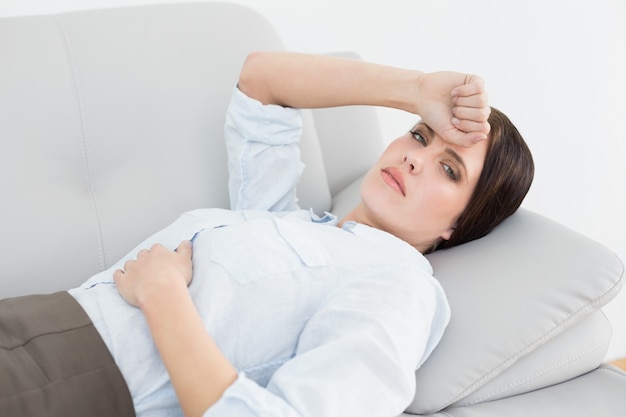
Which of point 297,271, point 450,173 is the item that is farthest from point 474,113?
point 297,271

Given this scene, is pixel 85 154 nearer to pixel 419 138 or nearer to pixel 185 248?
pixel 185 248

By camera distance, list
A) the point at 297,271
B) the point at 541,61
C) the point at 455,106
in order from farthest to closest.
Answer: the point at 541,61 → the point at 455,106 → the point at 297,271

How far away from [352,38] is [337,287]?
1.06 m

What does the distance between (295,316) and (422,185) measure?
0.35m

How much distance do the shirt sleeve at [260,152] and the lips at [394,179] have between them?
0.23 m

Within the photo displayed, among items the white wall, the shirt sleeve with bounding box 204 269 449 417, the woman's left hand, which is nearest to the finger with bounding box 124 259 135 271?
the woman's left hand

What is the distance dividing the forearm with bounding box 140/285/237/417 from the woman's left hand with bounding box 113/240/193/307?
0.04 feet

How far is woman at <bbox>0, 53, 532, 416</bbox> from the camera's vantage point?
0.95m

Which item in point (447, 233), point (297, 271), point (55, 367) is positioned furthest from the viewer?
point (447, 233)

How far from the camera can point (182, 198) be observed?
1434 millimetres

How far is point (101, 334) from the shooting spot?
1.08 meters

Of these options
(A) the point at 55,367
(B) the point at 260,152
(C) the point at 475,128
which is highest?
(C) the point at 475,128

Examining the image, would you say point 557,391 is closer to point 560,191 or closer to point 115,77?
point 115,77

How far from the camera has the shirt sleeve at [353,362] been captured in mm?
901
